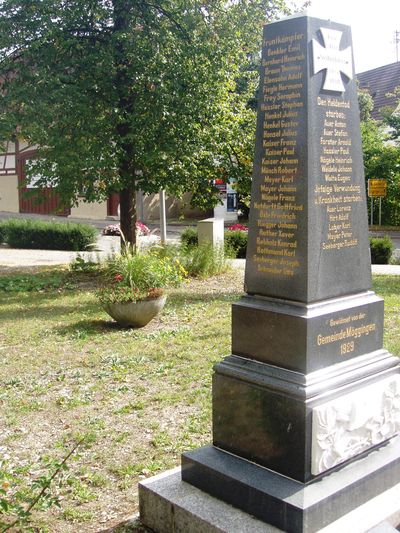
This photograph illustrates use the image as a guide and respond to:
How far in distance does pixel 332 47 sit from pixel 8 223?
19737 millimetres

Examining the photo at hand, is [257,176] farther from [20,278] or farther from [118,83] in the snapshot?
[20,278]

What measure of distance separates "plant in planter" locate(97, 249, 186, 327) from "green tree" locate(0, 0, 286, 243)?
3.42m

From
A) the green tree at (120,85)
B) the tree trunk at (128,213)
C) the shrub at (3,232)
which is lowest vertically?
the shrub at (3,232)

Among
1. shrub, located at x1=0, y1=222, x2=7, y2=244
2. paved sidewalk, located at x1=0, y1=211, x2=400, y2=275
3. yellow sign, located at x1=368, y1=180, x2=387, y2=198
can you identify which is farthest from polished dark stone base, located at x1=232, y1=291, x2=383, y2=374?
yellow sign, located at x1=368, y1=180, x2=387, y2=198

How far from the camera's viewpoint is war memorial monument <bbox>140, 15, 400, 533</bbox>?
349cm

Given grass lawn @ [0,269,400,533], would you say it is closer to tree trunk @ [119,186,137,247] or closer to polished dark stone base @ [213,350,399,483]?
polished dark stone base @ [213,350,399,483]

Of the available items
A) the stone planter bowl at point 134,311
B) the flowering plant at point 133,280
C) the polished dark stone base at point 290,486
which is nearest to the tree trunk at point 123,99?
the flowering plant at point 133,280

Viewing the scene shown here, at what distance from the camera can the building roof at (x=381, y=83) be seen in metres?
34.2

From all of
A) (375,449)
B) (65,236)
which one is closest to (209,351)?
(375,449)

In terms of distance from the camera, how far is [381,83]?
1428 inches

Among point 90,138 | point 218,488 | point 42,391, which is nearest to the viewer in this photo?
point 218,488

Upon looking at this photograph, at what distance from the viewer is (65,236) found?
2041cm

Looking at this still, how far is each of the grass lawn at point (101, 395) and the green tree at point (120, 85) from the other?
3.22m

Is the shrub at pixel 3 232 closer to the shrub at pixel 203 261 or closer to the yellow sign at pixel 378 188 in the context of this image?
the shrub at pixel 203 261
